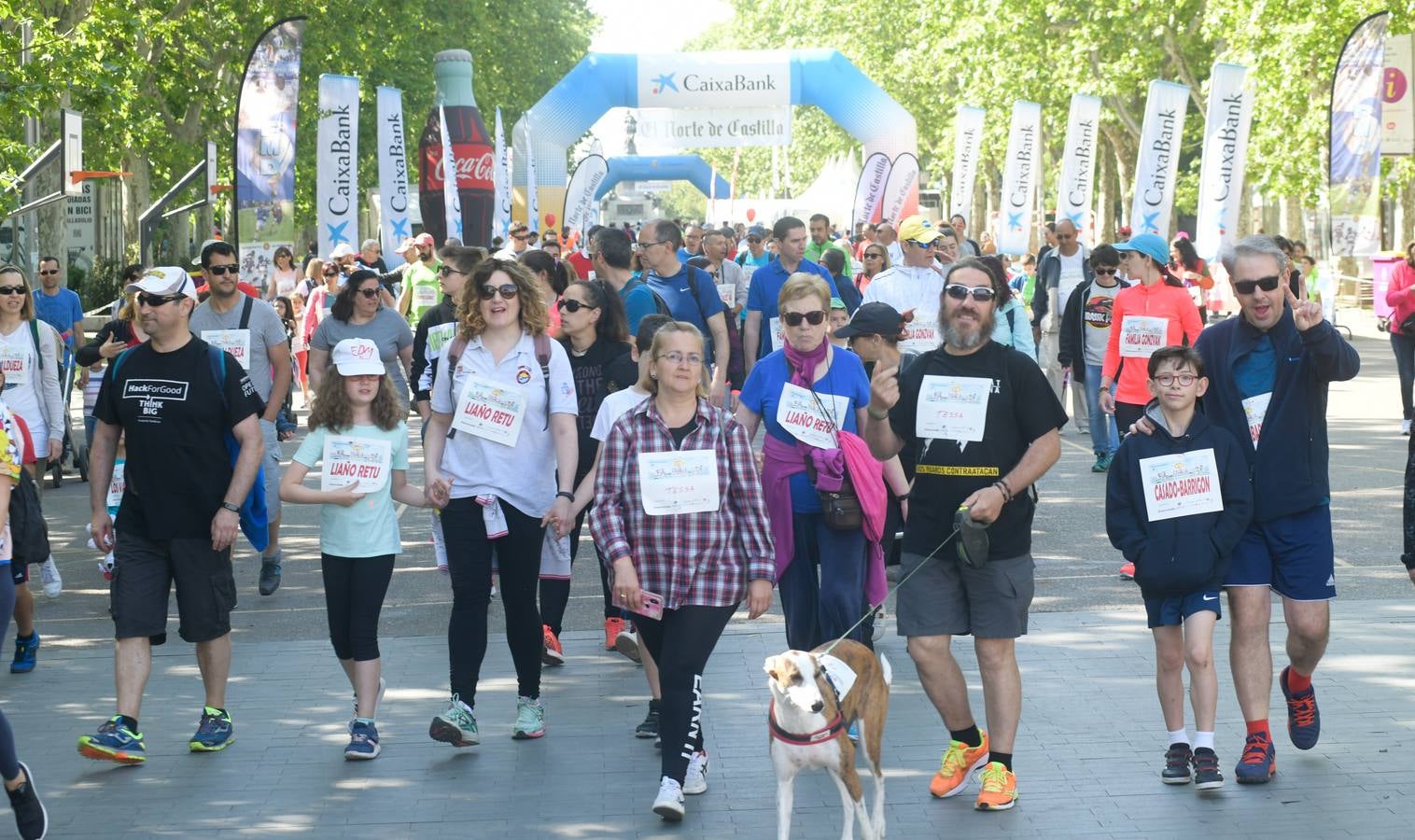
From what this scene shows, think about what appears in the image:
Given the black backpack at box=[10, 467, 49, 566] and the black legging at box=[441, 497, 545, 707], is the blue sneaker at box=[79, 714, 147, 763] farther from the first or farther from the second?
the black legging at box=[441, 497, 545, 707]

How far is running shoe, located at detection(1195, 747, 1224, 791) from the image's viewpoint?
A: 618 centimetres

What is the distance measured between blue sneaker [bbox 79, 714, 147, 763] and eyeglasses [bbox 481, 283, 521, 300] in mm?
2039

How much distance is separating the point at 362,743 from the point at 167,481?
1191mm

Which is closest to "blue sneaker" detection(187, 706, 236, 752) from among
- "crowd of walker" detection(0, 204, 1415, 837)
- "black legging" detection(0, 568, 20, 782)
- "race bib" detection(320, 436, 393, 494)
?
"crowd of walker" detection(0, 204, 1415, 837)

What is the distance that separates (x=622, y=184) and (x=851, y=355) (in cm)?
8482

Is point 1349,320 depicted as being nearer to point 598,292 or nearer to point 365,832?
point 598,292

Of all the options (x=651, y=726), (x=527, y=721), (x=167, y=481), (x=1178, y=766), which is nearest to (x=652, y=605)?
(x=651, y=726)

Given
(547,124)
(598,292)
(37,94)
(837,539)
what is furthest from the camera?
(547,124)

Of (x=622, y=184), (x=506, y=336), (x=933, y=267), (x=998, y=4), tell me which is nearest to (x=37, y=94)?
(x=933, y=267)

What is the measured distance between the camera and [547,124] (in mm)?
39406

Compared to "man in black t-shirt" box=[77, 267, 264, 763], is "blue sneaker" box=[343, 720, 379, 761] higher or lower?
lower

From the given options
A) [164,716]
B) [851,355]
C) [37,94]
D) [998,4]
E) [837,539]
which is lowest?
[164,716]

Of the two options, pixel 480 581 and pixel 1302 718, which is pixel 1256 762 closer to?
pixel 1302 718

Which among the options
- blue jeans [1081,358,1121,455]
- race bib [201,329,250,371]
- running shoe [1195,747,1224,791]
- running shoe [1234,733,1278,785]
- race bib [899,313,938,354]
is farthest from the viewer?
blue jeans [1081,358,1121,455]
